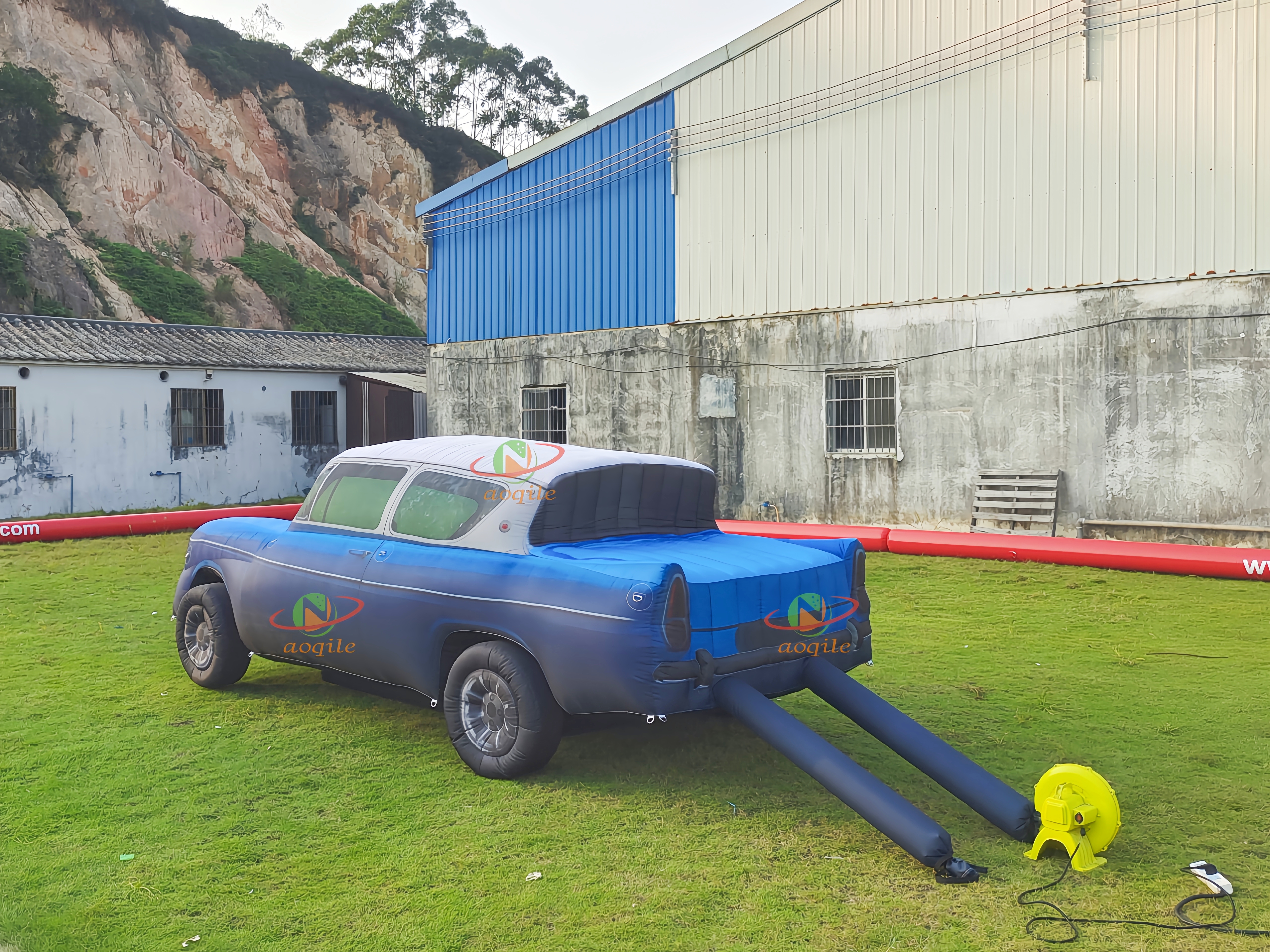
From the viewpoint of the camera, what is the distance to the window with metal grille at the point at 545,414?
19062mm

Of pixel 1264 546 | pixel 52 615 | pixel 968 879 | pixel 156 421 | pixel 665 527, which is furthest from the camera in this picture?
pixel 156 421

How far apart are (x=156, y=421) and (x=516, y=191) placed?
862 centimetres

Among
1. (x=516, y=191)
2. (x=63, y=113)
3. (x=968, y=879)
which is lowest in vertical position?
(x=968, y=879)

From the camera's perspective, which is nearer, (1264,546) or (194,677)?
(194,677)

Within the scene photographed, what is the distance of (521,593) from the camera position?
197 inches

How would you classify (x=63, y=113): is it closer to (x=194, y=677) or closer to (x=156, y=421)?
(x=156, y=421)

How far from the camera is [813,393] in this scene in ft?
50.8

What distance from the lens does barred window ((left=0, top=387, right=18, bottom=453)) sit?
1906cm

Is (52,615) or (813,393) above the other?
(813,393)

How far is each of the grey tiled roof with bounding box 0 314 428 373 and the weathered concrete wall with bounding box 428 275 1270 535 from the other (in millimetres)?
8216

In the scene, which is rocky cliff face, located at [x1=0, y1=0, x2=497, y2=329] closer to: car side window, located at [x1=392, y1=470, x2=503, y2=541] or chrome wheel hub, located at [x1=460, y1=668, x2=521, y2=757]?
car side window, located at [x1=392, y1=470, x2=503, y2=541]

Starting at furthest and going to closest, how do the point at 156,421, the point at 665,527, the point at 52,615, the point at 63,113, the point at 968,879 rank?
1. the point at 63,113
2. the point at 156,421
3. the point at 52,615
4. the point at 665,527
5. the point at 968,879

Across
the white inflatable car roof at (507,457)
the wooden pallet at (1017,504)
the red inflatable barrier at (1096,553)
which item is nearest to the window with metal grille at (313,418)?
the red inflatable barrier at (1096,553)

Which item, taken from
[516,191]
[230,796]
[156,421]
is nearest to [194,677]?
[230,796]
